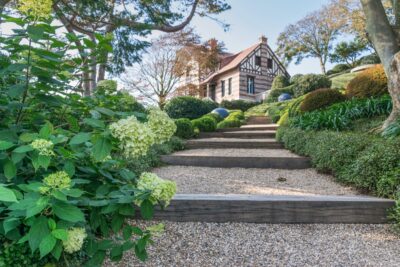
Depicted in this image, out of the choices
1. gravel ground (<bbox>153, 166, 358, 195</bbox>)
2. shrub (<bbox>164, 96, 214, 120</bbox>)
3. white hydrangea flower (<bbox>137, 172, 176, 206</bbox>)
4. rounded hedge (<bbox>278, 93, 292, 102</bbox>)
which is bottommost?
gravel ground (<bbox>153, 166, 358, 195</bbox>)

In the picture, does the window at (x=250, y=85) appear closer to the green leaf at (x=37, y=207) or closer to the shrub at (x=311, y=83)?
the shrub at (x=311, y=83)

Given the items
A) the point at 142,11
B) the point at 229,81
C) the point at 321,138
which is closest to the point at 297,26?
the point at 229,81

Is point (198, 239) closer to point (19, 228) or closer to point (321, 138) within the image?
point (19, 228)

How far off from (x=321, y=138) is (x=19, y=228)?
4.16 meters

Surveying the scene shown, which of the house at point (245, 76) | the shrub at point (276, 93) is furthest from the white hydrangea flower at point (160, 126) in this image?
the house at point (245, 76)

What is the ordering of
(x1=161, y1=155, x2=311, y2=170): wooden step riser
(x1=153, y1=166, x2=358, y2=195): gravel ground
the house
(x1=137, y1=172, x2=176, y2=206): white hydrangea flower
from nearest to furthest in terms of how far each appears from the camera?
(x1=137, y1=172, x2=176, y2=206): white hydrangea flower → (x1=153, y1=166, x2=358, y2=195): gravel ground → (x1=161, y1=155, x2=311, y2=170): wooden step riser → the house

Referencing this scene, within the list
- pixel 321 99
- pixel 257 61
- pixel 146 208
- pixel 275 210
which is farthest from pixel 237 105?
pixel 146 208

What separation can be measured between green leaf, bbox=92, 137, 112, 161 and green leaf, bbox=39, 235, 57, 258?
0.29m

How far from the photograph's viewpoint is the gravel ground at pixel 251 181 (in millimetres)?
3143

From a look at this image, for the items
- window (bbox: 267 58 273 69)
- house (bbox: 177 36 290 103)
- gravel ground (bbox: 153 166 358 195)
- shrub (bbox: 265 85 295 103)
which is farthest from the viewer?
window (bbox: 267 58 273 69)

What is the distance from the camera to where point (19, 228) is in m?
1.16

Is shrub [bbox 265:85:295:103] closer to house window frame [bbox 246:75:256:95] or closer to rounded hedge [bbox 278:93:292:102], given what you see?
rounded hedge [bbox 278:93:292:102]

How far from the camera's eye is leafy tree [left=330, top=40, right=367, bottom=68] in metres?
25.5

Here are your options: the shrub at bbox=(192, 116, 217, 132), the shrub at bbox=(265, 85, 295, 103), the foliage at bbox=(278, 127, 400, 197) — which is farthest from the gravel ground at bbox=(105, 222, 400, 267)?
the shrub at bbox=(265, 85, 295, 103)
